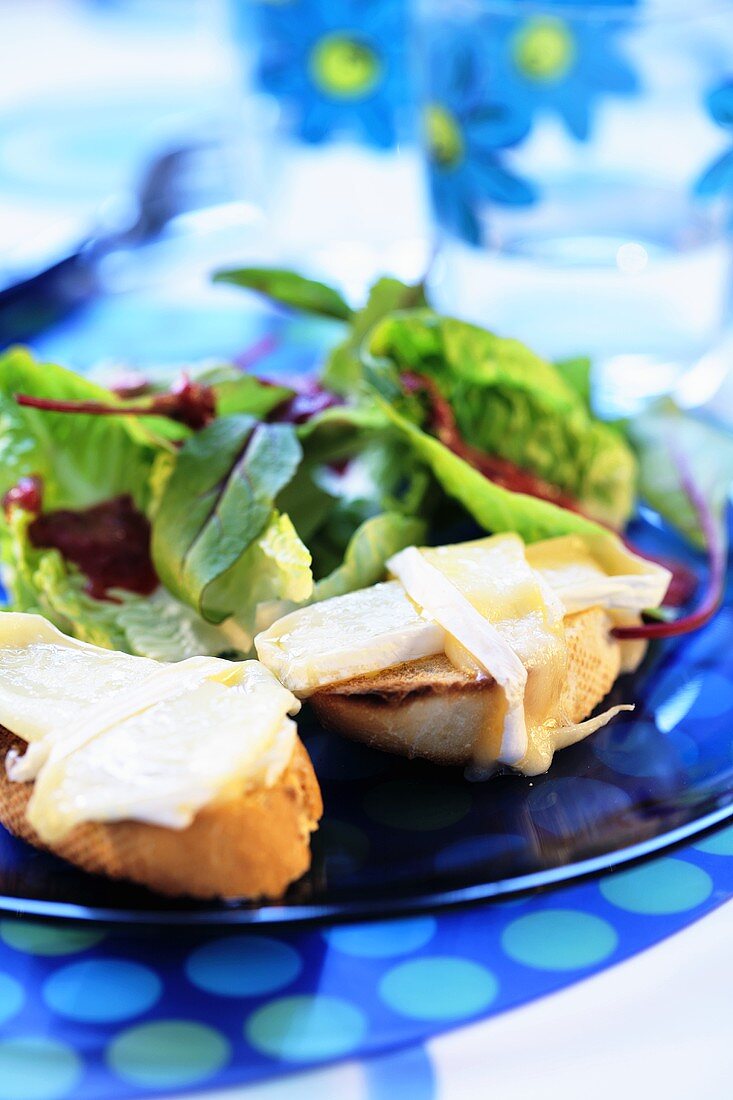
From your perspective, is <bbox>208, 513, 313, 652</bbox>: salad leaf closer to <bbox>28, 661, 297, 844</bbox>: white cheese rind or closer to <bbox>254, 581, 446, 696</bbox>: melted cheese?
<bbox>254, 581, 446, 696</bbox>: melted cheese

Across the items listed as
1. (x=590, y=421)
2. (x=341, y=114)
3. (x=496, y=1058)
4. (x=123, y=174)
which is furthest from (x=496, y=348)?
(x=123, y=174)

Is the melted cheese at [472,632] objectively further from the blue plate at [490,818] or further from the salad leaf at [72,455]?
the salad leaf at [72,455]

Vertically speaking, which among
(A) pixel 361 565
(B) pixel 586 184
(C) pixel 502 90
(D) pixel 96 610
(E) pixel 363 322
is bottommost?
(D) pixel 96 610

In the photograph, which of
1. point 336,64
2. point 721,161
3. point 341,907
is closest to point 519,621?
point 341,907

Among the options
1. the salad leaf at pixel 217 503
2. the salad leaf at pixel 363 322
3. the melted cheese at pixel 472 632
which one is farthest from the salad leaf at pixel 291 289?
the melted cheese at pixel 472 632

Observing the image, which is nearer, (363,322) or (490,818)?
(490,818)

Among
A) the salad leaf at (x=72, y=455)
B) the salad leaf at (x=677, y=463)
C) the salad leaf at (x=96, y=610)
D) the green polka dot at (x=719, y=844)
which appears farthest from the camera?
the salad leaf at (x=677, y=463)

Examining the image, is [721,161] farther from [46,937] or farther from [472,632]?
[46,937]
